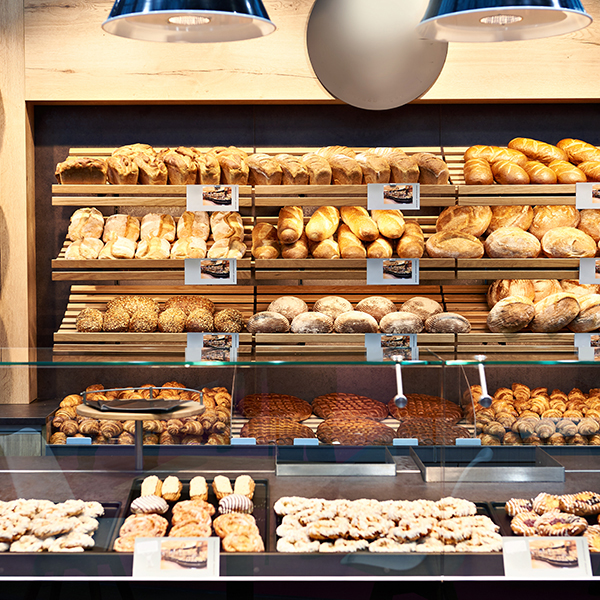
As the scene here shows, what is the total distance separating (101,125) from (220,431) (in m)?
2.58

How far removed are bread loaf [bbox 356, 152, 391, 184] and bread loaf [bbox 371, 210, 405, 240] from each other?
0.21m

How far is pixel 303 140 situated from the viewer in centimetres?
378

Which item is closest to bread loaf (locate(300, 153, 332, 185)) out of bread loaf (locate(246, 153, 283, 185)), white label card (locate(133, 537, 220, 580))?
bread loaf (locate(246, 153, 283, 185))

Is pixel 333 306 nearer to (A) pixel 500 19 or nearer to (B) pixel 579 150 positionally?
(B) pixel 579 150

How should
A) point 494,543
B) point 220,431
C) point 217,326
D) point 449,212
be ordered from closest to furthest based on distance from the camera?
point 494,543
point 220,431
point 217,326
point 449,212

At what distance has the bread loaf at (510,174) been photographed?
3.27m

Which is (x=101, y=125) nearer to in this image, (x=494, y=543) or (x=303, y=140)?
(x=303, y=140)

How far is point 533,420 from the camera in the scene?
6.28ft

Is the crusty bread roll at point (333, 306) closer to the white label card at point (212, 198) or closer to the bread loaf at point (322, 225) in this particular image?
the bread loaf at point (322, 225)

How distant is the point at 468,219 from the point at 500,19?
1706 mm

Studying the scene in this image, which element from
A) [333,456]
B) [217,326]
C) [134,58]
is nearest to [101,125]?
[134,58]

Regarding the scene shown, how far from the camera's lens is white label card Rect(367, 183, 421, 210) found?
313 cm

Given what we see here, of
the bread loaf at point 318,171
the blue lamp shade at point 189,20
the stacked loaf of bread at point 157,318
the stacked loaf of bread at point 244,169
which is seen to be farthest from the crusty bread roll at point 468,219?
the blue lamp shade at point 189,20

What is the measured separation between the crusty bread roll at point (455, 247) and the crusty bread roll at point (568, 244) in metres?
0.37
